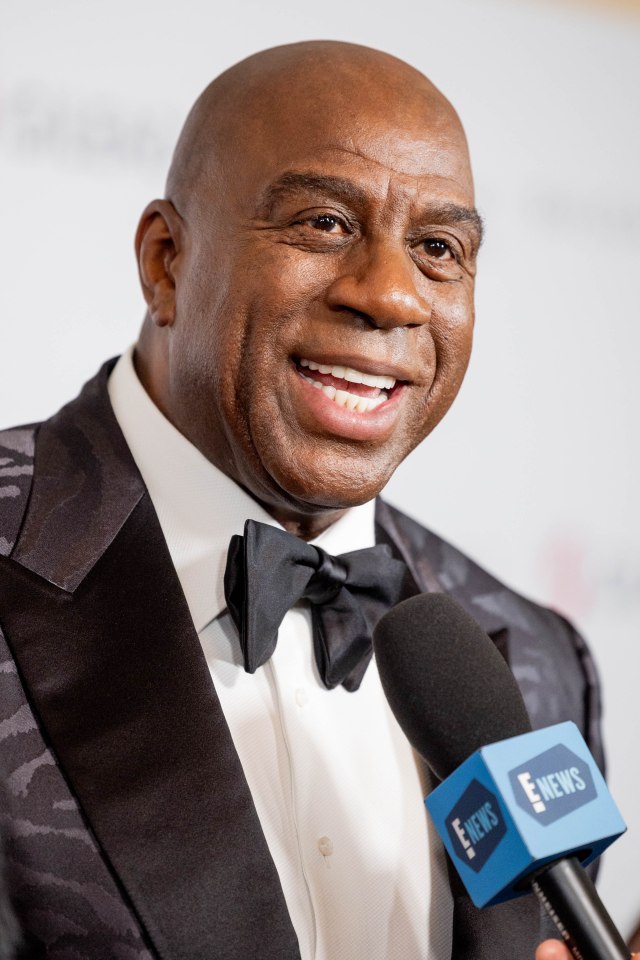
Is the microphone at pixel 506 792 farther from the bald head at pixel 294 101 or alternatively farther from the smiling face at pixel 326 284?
the bald head at pixel 294 101

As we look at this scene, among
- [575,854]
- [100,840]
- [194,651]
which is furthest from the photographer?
[194,651]

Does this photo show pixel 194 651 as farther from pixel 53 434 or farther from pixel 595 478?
pixel 595 478

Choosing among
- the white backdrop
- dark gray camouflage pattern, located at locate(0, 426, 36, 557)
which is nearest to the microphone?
dark gray camouflage pattern, located at locate(0, 426, 36, 557)

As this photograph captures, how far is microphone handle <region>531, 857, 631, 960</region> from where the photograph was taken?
981 mm

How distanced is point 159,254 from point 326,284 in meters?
0.32

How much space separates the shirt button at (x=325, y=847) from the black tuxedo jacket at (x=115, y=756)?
14cm

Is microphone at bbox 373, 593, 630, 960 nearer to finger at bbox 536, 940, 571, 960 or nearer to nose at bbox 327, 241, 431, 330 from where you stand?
finger at bbox 536, 940, 571, 960

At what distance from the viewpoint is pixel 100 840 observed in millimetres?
Answer: 1306

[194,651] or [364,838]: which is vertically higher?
[194,651]

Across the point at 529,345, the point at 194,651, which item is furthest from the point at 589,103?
the point at 194,651

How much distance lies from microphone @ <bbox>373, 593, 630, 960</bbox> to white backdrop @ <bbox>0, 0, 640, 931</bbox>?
3.80 feet

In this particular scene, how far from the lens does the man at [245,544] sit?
1318mm

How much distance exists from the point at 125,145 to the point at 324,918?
4.58 feet

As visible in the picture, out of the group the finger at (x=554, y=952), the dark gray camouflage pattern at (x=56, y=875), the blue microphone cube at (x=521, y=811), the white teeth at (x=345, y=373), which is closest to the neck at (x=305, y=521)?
the white teeth at (x=345, y=373)
